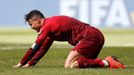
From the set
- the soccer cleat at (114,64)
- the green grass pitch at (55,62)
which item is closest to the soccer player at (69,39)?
the soccer cleat at (114,64)

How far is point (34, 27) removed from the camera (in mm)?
11961

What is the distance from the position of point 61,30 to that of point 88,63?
0.91 meters

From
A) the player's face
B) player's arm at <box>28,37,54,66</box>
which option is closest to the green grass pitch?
player's arm at <box>28,37,54,66</box>

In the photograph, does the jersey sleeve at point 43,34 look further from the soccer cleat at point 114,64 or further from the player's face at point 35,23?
the soccer cleat at point 114,64

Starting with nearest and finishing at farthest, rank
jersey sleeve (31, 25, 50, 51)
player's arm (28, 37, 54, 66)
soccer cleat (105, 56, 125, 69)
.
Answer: jersey sleeve (31, 25, 50, 51), soccer cleat (105, 56, 125, 69), player's arm (28, 37, 54, 66)

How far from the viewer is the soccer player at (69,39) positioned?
11914 mm

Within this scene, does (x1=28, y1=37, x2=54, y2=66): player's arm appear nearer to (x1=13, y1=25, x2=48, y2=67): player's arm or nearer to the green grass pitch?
the green grass pitch

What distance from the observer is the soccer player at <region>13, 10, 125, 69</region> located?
39.1ft

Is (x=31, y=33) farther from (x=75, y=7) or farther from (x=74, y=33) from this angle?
(x=74, y=33)

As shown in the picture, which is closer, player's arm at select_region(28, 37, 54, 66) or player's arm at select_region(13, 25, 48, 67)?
player's arm at select_region(13, 25, 48, 67)

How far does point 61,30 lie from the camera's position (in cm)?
1197

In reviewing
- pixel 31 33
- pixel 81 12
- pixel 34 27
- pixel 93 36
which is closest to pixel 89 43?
pixel 93 36

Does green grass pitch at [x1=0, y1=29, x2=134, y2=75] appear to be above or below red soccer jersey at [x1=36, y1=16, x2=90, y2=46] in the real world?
below

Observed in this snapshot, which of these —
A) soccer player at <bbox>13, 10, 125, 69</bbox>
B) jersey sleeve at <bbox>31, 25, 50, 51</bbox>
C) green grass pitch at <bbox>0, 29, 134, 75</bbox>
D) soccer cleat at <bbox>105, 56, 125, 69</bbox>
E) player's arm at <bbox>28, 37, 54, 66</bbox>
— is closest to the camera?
green grass pitch at <bbox>0, 29, 134, 75</bbox>
